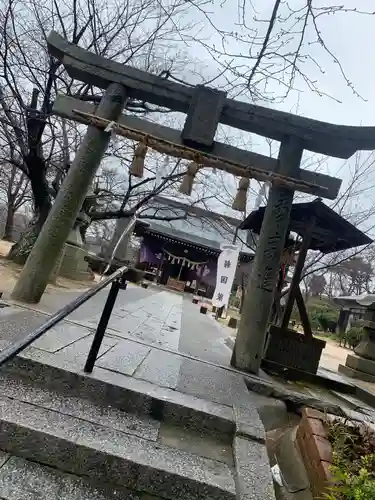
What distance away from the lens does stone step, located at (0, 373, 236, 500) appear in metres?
2.08

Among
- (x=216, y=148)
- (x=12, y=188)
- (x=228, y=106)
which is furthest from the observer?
(x=12, y=188)

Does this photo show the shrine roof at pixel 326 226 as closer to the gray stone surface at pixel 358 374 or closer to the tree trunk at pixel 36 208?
the gray stone surface at pixel 358 374

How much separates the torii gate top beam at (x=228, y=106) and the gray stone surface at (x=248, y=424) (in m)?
3.76

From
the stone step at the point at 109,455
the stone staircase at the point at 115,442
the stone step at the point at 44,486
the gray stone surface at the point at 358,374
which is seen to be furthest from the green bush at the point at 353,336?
the stone step at the point at 44,486

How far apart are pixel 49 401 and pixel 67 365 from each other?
362 mm

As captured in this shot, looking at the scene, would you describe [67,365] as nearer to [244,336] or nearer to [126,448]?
[126,448]

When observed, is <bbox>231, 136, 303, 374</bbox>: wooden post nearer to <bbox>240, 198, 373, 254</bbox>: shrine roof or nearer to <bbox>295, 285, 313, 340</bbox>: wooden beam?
<bbox>240, 198, 373, 254</bbox>: shrine roof

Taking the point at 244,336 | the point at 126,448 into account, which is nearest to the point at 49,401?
the point at 126,448

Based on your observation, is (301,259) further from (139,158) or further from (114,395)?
(114,395)

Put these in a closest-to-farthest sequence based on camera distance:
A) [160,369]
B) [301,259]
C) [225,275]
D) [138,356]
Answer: [160,369]
[138,356]
[301,259]
[225,275]

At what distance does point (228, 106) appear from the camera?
17.0 feet

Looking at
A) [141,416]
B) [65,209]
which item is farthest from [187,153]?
[141,416]

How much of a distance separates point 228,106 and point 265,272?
244 cm

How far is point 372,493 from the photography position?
1862 millimetres
